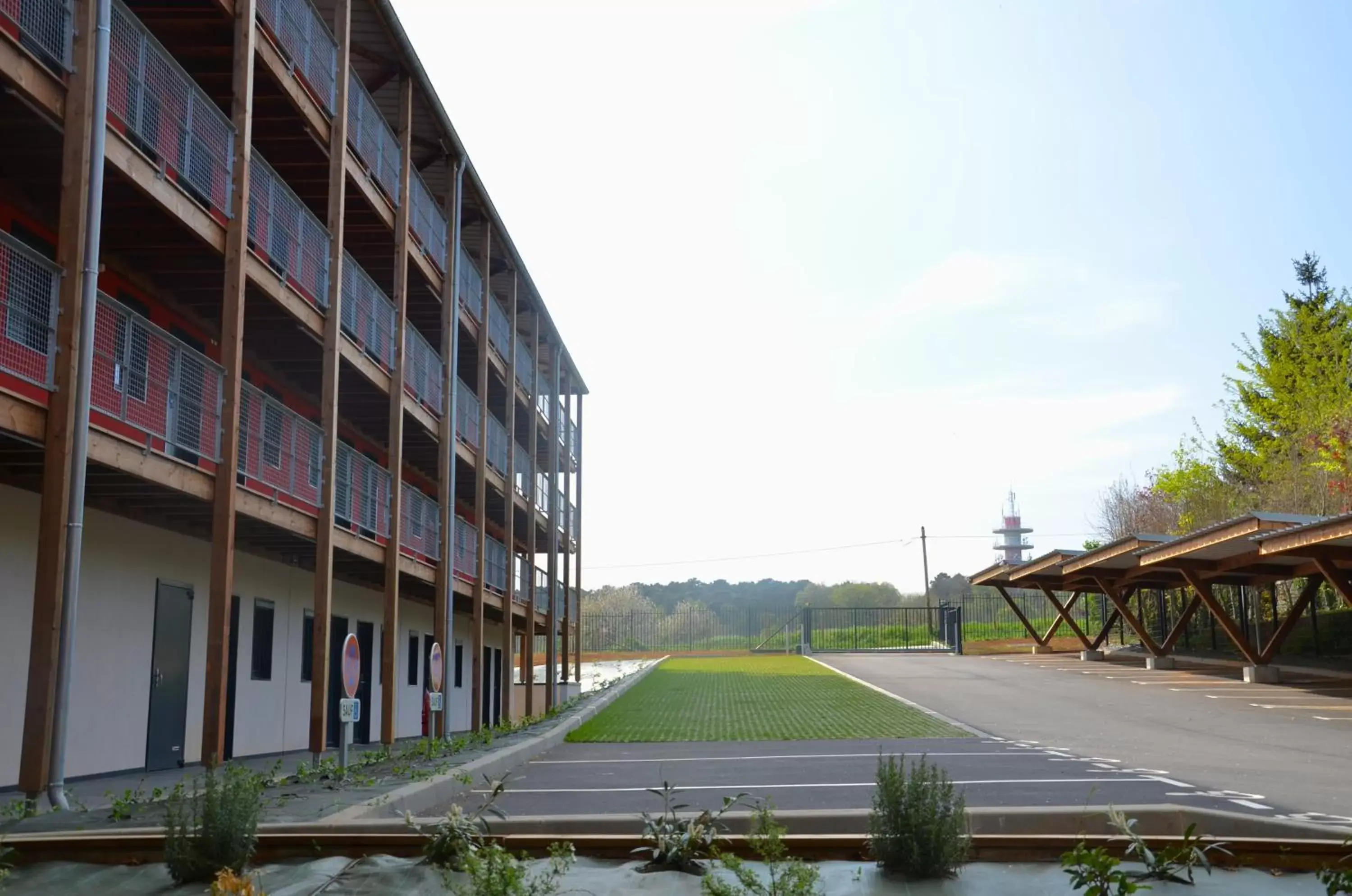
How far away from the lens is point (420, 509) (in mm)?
21766

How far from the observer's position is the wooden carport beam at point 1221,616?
3034 centimetres

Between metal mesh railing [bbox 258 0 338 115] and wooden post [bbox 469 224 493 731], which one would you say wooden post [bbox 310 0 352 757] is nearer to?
metal mesh railing [bbox 258 0 338 115]

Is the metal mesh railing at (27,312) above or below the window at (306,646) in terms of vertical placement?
above

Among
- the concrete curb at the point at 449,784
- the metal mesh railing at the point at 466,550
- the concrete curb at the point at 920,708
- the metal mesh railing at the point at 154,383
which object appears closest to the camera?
the concrete curb at the point at 449,784

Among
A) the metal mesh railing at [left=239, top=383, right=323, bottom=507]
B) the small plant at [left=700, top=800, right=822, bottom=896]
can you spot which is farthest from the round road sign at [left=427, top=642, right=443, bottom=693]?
the small plant at [left=700, top=800, right=822, bottom=896]

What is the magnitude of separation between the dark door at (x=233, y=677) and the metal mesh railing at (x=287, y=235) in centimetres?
474

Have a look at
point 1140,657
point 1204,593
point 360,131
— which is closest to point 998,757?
point 360,131

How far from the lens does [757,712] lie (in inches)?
974

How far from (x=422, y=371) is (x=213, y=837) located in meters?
15.2

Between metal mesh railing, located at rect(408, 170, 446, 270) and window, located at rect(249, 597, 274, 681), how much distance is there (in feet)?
20.2

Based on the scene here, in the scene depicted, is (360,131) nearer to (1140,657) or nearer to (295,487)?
(295,487)

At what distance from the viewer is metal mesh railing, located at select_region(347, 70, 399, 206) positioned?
17.4 metres

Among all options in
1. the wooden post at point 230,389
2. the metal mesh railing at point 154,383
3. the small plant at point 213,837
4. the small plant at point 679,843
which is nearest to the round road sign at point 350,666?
the wooden post at point 230,389

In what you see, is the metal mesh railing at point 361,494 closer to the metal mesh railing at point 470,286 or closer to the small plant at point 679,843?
the metal mesh railing at point 470,286
